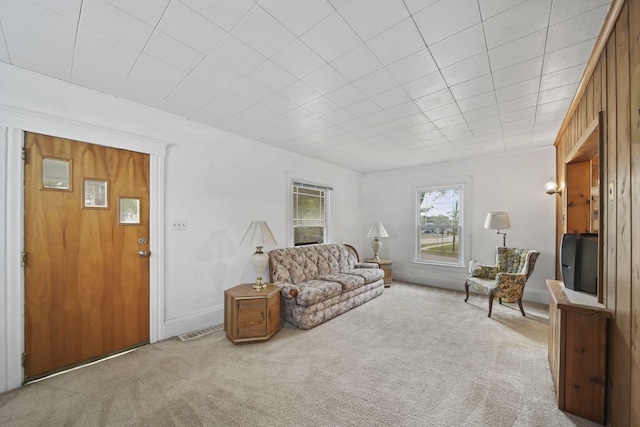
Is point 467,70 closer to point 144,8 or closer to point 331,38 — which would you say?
point 331,38

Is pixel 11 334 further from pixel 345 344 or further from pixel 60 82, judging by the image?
pixel 345 344

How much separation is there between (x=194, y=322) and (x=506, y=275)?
4.18 meters

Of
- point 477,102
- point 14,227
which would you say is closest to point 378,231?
point 477,102

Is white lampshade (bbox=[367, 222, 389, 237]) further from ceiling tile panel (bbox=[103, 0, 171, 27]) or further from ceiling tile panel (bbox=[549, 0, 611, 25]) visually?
ceiling tile panel (bbox=[103, 0, 171, 27])

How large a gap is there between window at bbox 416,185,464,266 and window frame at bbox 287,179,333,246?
1994 millimetres

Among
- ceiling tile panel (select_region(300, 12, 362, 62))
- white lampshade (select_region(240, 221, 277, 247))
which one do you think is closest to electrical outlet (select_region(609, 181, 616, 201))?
ceiling tile panel (select_region(300, 12, 362, 62))

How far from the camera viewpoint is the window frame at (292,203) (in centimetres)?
435

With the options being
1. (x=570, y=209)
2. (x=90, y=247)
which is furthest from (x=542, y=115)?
(x=90, y=247)

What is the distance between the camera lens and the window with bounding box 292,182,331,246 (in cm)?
460

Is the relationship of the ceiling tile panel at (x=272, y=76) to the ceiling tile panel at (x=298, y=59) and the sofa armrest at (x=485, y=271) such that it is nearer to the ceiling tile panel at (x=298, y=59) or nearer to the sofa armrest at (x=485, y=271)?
the ceiling tile panel at (x=298, y=59)

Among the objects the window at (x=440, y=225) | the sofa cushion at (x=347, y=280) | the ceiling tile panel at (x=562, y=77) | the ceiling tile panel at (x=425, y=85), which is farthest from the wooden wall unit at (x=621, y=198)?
the window at (x=440, y=225)

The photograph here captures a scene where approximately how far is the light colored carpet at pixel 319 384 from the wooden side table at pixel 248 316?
0.33 ft

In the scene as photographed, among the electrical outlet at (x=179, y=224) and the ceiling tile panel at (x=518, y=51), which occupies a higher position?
the ceiling tile panel at (x=518, y=51)

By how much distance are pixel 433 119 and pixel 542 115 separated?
1233mm
